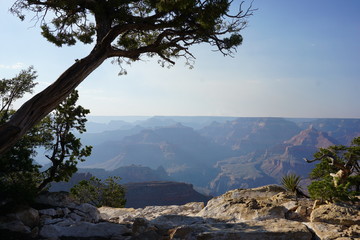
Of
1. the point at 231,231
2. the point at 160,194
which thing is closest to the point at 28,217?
the point at 231,231

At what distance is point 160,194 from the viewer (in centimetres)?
15088

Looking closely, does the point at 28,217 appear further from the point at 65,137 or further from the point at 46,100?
the point at 65,137

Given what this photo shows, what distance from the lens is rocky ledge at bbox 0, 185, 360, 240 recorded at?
654 centimetres

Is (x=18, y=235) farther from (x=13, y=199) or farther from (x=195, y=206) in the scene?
(x=195, y=206)

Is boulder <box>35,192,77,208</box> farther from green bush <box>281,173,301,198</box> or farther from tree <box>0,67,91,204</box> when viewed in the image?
green bush <box>281,173,301,198</box>

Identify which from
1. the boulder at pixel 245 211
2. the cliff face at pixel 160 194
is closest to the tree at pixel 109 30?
the boulder at pixel 245 211

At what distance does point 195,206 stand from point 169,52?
9.38 metres

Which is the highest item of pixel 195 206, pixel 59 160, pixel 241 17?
pixel 241 17

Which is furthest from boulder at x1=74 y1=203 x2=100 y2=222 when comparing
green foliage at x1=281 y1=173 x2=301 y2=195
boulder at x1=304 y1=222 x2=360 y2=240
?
green foliage at x1=281 y1=173 x2=301 y2=195

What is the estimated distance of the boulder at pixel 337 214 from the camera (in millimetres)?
7371

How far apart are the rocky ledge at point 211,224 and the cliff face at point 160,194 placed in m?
131

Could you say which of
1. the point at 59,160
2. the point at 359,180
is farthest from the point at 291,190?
the point at 59,160

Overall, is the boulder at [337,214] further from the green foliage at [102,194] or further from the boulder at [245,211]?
the green foliage at [102,194]

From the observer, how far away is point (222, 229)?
275 inches
